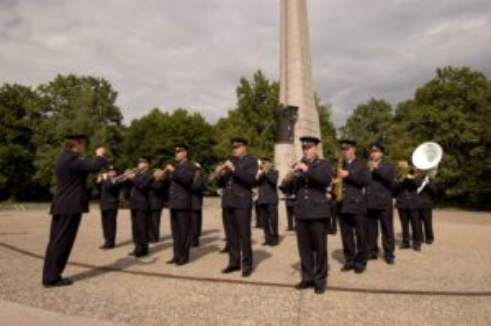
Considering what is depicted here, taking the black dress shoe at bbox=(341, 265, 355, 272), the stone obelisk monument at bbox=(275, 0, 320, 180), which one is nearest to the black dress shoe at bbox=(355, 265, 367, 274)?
the black dress shoe at bbox=(341, 265, 355, 272)

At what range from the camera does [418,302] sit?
209 inches

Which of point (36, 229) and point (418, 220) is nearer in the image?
point (418, 220)

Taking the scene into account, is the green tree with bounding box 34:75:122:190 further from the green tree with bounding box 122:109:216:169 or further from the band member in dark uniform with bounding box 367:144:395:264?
→ the band member in dark uniform with bounding box 367:144:395:264

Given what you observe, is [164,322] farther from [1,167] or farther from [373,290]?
[1,167]

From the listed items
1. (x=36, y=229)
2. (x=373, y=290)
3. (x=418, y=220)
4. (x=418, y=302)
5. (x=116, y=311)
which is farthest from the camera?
(x=36, y=229)

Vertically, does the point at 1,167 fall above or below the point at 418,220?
above

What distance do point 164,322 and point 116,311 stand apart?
0.65m

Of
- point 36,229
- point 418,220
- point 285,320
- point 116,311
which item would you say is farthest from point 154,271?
point 36,229

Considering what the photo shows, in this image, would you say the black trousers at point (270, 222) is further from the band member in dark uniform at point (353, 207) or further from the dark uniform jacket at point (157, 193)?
the band member in dark uniform at point (353, 207)

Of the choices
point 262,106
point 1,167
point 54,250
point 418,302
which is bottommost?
Result: point 418,302

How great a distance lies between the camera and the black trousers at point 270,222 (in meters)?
10.6

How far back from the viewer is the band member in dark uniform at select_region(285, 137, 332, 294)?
6.04 meters

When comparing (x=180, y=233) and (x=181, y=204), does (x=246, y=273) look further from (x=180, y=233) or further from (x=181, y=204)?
(x=181, y=204)

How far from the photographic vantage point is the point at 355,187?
24.7ft
